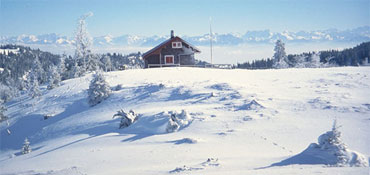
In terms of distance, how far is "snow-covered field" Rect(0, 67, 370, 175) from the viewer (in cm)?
923

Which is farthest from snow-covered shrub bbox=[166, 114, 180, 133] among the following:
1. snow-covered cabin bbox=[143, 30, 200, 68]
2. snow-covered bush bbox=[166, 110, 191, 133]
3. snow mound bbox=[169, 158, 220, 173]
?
snow-covered cabin bbox=[143, 30, 200, 68]

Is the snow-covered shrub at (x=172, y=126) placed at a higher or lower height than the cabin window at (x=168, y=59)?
lower

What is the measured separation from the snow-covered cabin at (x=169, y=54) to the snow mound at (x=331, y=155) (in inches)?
1333

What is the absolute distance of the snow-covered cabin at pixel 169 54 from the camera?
4181 centimetres

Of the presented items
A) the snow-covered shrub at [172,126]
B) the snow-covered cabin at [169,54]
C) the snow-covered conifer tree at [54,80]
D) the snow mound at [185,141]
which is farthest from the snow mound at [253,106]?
the snow-covered conifer tree at [54,80]

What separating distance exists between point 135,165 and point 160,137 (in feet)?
12.6

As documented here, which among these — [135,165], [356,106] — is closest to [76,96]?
[135,165]

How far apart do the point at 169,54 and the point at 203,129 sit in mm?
29661

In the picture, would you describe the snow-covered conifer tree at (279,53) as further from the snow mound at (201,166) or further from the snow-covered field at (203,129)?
the snow mound at (201,166)

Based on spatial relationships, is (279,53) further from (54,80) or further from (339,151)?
(339,151)

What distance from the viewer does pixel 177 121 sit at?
14.8m

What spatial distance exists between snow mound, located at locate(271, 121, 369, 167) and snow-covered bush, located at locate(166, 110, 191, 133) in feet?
23.0

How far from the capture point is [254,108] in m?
16.2

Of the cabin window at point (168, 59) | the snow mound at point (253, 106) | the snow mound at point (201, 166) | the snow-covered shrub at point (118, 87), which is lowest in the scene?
the snow mound at point (201, 166)
